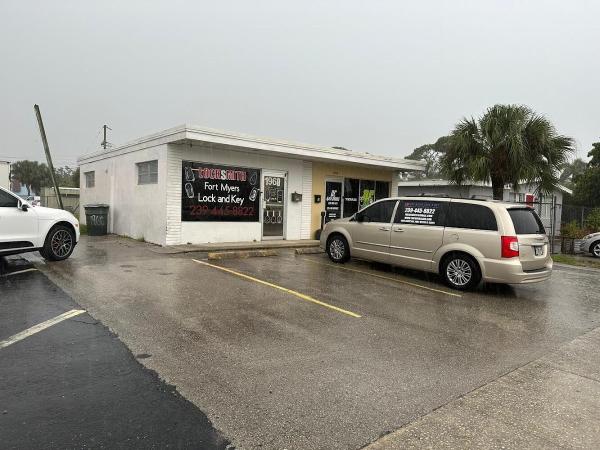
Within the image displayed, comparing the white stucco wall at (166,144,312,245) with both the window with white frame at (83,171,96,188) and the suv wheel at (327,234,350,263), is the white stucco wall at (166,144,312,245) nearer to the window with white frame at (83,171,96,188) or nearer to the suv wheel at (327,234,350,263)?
the suv wheel at (327,234,350,263)

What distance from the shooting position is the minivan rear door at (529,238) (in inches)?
294

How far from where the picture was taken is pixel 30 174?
67750 millimetres

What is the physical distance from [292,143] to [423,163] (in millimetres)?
6513

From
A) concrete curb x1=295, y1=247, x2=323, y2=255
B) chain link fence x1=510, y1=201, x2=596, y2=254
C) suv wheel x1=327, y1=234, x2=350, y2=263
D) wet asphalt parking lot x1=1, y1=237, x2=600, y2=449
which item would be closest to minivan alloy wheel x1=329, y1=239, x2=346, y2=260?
suv wheel x1=327, y1=234, x2=350, y2=263

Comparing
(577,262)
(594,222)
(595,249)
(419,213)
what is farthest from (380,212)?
(594,222)

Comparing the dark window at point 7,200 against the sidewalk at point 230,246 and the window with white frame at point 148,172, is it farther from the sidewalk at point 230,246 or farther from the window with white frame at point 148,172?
the window with white frame at point 148,172

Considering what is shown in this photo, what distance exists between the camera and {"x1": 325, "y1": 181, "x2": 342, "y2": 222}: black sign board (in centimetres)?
1579

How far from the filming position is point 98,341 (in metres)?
4.54

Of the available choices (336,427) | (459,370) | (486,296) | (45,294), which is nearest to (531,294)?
(486,296)

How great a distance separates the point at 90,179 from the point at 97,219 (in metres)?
3.74

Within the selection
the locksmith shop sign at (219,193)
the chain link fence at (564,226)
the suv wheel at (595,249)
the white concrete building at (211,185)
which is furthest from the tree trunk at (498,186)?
the locksmith shop sign at (219,193)

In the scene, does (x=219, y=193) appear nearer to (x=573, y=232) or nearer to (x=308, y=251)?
(x=308, y=251)

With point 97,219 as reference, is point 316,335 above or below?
below

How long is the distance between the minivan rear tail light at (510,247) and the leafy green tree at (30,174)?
243ft
